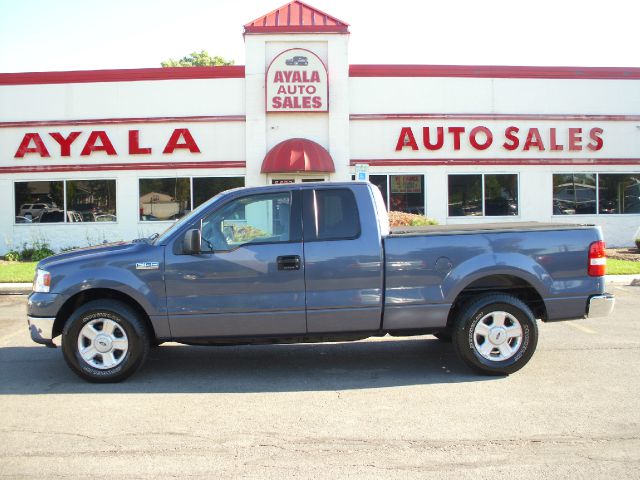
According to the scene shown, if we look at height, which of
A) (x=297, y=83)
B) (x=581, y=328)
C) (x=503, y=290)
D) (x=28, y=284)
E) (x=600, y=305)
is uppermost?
(x=297, y=83)

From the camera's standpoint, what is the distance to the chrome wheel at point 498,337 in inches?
247

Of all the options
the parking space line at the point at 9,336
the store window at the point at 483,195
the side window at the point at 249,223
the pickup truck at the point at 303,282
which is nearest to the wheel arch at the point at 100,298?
the pickup truck at the point at 303,282

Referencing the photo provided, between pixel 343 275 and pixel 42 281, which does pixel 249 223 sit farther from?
pixel 42 281

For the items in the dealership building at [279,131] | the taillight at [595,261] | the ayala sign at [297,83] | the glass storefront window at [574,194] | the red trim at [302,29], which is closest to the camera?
the taillight at [595,261]

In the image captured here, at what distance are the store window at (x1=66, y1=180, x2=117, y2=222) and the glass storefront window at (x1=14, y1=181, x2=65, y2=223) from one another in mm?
343

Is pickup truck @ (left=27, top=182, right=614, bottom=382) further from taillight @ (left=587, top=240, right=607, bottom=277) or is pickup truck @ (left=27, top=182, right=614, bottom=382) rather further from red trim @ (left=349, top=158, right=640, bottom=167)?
red trim @ (left=349, top=158, right=640, bottom=167)

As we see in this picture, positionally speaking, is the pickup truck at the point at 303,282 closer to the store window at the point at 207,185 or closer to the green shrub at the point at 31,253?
the store window at the point at 207,185

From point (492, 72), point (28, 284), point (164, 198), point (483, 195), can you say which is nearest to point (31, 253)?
point (164, 198)

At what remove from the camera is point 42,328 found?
618 centimetres

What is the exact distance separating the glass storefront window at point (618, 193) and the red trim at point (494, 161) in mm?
473

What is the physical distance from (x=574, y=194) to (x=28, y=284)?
15.5m

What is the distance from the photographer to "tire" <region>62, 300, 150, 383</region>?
241 inches

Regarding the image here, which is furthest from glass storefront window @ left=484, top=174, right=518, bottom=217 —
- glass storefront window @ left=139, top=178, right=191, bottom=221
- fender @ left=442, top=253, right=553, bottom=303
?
fender @ left=442, top=253, right=553, bottom=303

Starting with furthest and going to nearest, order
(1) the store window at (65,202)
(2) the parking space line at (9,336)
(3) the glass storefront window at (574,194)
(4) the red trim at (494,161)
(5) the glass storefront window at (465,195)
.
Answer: (3) the glass storefront window at (574,194) < (5) the glass storefront window at (465,195) < (1) the store window at (65,202) < (4) the red trim at (494,161) < (2) the parking space line at (9,336)
